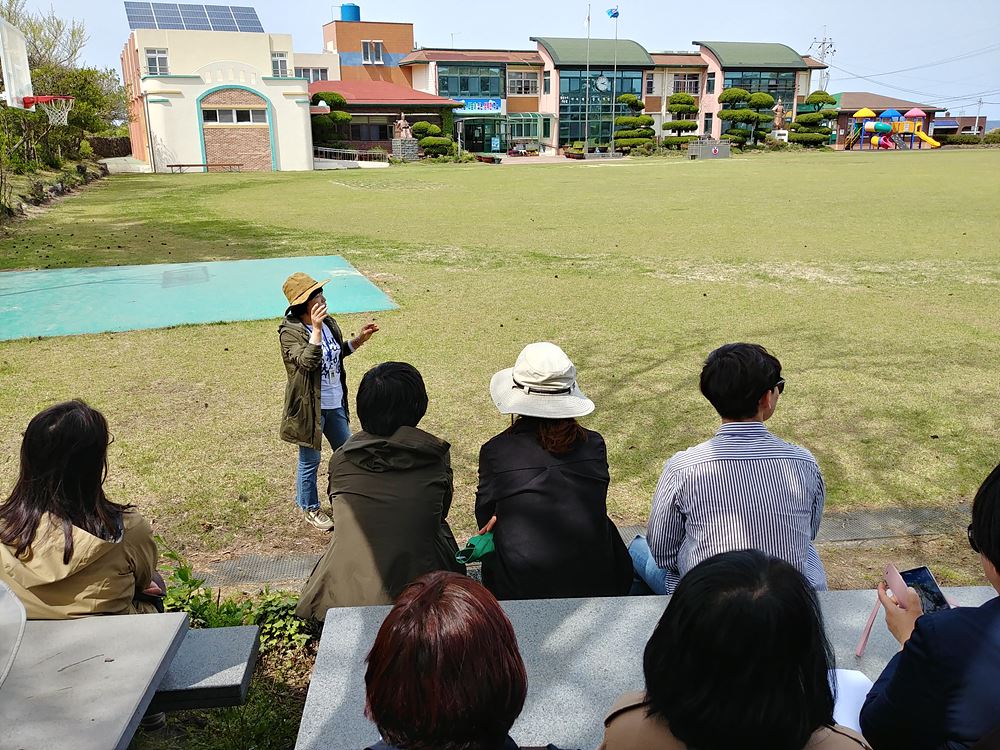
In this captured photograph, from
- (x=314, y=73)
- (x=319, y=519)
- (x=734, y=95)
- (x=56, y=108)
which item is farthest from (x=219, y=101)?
(x=319, y=519)

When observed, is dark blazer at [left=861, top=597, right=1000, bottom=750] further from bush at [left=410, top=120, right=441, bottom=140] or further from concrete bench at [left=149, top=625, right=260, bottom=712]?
bush at [left=410, top=120, right=441, bottom=140]

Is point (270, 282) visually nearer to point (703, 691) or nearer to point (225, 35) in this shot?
point (703, 691)

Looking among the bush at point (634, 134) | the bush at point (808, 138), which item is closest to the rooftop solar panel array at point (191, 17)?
the bush at point (634, 134)

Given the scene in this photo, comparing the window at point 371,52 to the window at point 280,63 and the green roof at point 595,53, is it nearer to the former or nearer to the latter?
the green roof at point 595,53

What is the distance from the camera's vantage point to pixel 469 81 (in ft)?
204

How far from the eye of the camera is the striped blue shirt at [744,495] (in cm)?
272

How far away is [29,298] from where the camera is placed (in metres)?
9.73

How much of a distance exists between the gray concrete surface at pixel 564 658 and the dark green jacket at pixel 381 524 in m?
0.26

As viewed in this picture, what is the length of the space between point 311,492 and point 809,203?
18748 mm

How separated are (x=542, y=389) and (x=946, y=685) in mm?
1865

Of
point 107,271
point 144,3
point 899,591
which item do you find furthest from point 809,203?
point 144,3

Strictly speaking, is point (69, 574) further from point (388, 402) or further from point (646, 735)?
point (646, 735)

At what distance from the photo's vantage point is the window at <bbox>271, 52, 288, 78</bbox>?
1732 inches

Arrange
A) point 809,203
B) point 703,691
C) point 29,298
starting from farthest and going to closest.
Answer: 1. point 809,203
2. point 29,298
3. point 703,691
